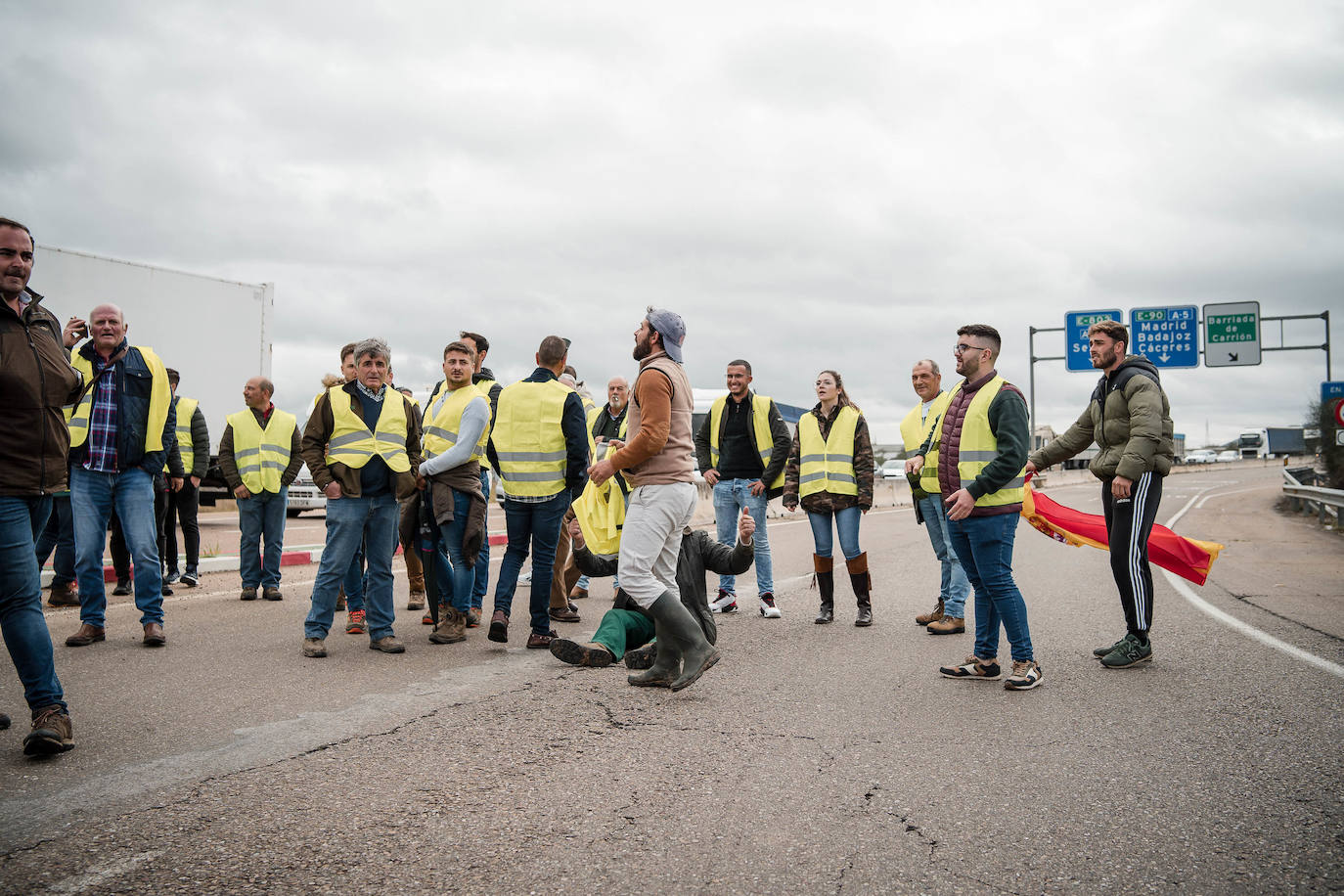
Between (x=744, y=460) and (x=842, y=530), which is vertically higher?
(x=744, y=460)

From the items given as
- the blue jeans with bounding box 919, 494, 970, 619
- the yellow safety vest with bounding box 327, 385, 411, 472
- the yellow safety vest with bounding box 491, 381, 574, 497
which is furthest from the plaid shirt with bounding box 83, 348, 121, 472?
the blue jeans with bounding box 919, 494, 970, 619

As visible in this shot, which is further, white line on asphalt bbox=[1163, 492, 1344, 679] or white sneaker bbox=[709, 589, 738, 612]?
white sneaker bbox=[709, 589, 738, 612]

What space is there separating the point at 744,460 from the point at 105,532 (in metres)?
4.87

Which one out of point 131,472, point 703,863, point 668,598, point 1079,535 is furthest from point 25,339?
point 1079,535

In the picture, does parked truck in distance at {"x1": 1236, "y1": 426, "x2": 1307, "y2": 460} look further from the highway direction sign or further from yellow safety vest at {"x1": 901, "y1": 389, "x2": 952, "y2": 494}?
yellow safety vest at {"x1": 901, "y1": 389, "x2": 952, "y2": 494}

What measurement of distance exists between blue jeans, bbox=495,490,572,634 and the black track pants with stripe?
137 inches

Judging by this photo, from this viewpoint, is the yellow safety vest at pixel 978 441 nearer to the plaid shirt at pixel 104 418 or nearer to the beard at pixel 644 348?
the beard at pixel 644 348

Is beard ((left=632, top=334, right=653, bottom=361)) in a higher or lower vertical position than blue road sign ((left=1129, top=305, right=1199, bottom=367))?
lower

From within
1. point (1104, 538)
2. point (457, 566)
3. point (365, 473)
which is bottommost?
point (457, 566)

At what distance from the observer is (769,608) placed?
26.3 feet

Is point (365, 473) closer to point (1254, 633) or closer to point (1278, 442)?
point (1254, 633)

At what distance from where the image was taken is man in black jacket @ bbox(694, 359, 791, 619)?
8312 millimetres

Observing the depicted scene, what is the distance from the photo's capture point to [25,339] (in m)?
4.13

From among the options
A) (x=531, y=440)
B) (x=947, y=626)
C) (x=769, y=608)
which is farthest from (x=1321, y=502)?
(x=531, y=440)
